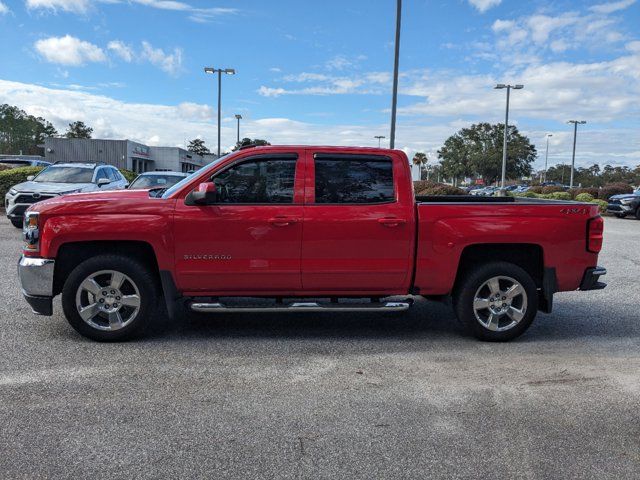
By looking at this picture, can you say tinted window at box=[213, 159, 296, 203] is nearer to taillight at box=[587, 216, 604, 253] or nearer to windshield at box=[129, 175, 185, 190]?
taillight at box=[587, 216, 604, 253]

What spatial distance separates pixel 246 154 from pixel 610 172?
132267mm

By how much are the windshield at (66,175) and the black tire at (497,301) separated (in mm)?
11615

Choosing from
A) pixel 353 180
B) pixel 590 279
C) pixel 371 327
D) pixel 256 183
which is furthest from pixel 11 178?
pixel 590 279

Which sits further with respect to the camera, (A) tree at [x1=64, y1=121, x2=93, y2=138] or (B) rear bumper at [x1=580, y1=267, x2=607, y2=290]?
(A) tree at [x1=64, y1=121, x2=93, y2=138]

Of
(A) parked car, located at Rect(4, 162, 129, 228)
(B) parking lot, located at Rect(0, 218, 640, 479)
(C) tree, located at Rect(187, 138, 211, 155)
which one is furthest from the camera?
(C) tree, located at Rect(187, 138, 211, 155)

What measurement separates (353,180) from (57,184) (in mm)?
11012

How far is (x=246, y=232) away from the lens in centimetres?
523

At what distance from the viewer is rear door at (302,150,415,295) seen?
5301 millimetres

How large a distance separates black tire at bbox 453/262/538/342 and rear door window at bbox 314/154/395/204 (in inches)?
43.6

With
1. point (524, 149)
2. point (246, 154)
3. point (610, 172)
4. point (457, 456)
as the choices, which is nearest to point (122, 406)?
point (457, 456)

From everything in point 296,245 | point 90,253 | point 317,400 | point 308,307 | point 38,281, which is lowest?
point 317,400

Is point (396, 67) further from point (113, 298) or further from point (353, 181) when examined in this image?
point (113, 298)

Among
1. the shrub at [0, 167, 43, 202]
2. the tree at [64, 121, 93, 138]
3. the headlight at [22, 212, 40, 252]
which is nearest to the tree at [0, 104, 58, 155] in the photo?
the tree at [64, 121, 93, 138]

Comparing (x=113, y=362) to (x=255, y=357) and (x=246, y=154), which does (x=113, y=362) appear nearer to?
(x=255, y=357)
